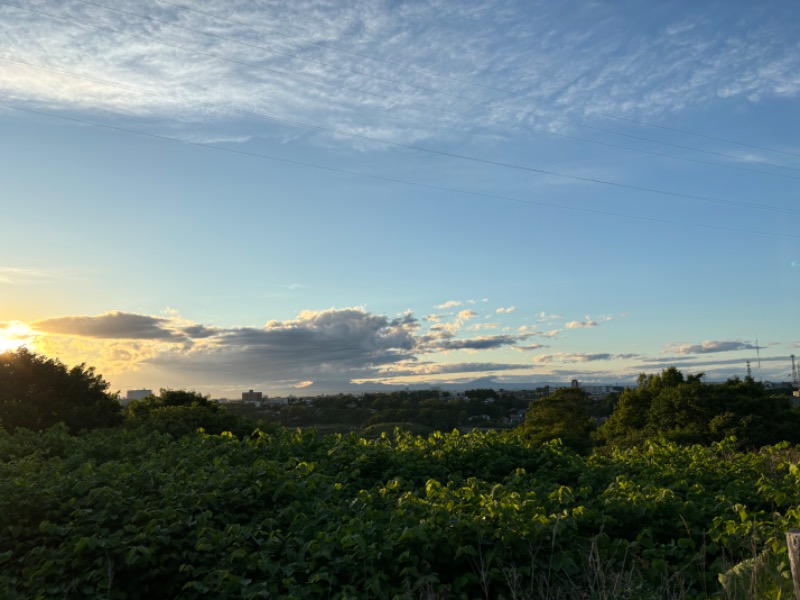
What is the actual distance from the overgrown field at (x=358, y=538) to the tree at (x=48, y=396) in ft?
20.2

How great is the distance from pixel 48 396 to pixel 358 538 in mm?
11706

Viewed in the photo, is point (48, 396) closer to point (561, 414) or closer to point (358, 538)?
point (358, 538)

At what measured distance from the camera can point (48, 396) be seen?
14.9m

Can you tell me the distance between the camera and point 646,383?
2666cm

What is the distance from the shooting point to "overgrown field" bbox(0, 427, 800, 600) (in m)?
5.60

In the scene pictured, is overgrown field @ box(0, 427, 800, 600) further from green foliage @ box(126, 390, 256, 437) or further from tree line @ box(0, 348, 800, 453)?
tree line @ box(0, 348, 800, 453)

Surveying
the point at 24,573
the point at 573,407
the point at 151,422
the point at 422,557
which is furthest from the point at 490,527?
the point at 573,407

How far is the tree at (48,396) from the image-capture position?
14.4m

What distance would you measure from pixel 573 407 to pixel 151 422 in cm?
2154

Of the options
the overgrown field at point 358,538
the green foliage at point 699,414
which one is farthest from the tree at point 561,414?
the overgrown field at point 358,538

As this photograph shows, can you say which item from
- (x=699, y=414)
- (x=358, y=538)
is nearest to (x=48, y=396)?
(x=358, y=538)

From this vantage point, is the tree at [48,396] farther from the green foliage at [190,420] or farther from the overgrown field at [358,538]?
the overgrown field at [358,538]

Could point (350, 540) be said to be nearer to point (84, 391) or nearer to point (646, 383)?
point (84, 391)

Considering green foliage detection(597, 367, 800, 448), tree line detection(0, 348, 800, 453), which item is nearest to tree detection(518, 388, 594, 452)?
tree line detection(0, 348, 800, 453)
